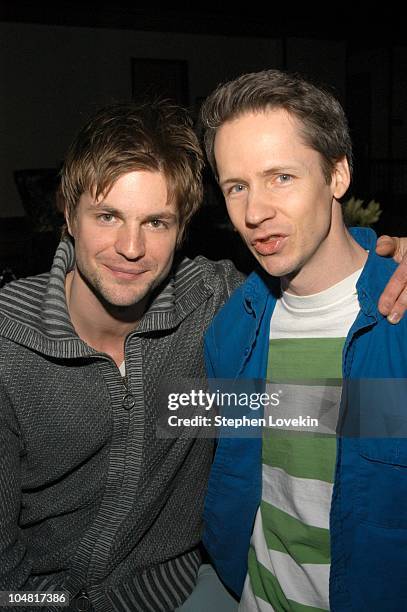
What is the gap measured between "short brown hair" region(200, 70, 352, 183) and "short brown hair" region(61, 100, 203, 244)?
5.9 inches

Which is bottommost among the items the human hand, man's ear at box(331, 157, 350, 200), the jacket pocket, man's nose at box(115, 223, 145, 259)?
the jacket pocket

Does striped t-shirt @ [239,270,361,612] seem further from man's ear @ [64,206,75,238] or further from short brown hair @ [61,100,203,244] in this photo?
man's ear @ [64,206,75,238]

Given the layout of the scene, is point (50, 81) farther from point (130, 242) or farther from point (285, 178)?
point (285, 178)

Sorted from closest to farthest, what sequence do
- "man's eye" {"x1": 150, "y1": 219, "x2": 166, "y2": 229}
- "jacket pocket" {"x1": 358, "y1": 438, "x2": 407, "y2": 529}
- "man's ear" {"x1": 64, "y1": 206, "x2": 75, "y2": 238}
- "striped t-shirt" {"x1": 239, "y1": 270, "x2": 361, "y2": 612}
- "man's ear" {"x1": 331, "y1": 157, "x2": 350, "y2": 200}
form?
"jacket pocket" {"x1": 358, "y1": 438, "x2": 407, "y2": 529}
"striped t-shirt" {"x1": 239, "y1": 270, "x2": 361, "y2": 612}
"man's ear" {"x1": 331, "y1": 157, "x2": 350, "y2": 200}
"man's eye" {"x1": 150, "y1": 219, "x2": 166, "y2": 229}
"man's ear" {"x1": 64, "y1": 206, "x2": 75, "y2": 238}

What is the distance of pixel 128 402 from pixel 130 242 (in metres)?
0.42

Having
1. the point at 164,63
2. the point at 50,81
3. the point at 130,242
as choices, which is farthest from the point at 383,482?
the point at 164,63

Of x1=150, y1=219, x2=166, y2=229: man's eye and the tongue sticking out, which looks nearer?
the tongue sticking out

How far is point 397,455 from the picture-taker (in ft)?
4.61

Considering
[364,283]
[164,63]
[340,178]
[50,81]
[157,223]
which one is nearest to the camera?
[364,283]

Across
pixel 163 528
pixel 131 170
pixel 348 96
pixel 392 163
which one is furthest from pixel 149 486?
pixel 348 96

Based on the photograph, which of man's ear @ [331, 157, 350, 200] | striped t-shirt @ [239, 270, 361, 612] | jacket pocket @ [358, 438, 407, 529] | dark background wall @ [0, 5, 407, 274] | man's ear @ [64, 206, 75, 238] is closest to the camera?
jacket pocket @ [358, 438, 407, 529]

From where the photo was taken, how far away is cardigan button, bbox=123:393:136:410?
173cm

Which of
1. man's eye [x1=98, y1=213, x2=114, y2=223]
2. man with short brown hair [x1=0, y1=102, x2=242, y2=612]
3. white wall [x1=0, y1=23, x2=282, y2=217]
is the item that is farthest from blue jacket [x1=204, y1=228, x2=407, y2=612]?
white wall [x1=0, y1=23, x2=282, y2=217]

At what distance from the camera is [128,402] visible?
5.68 feet
